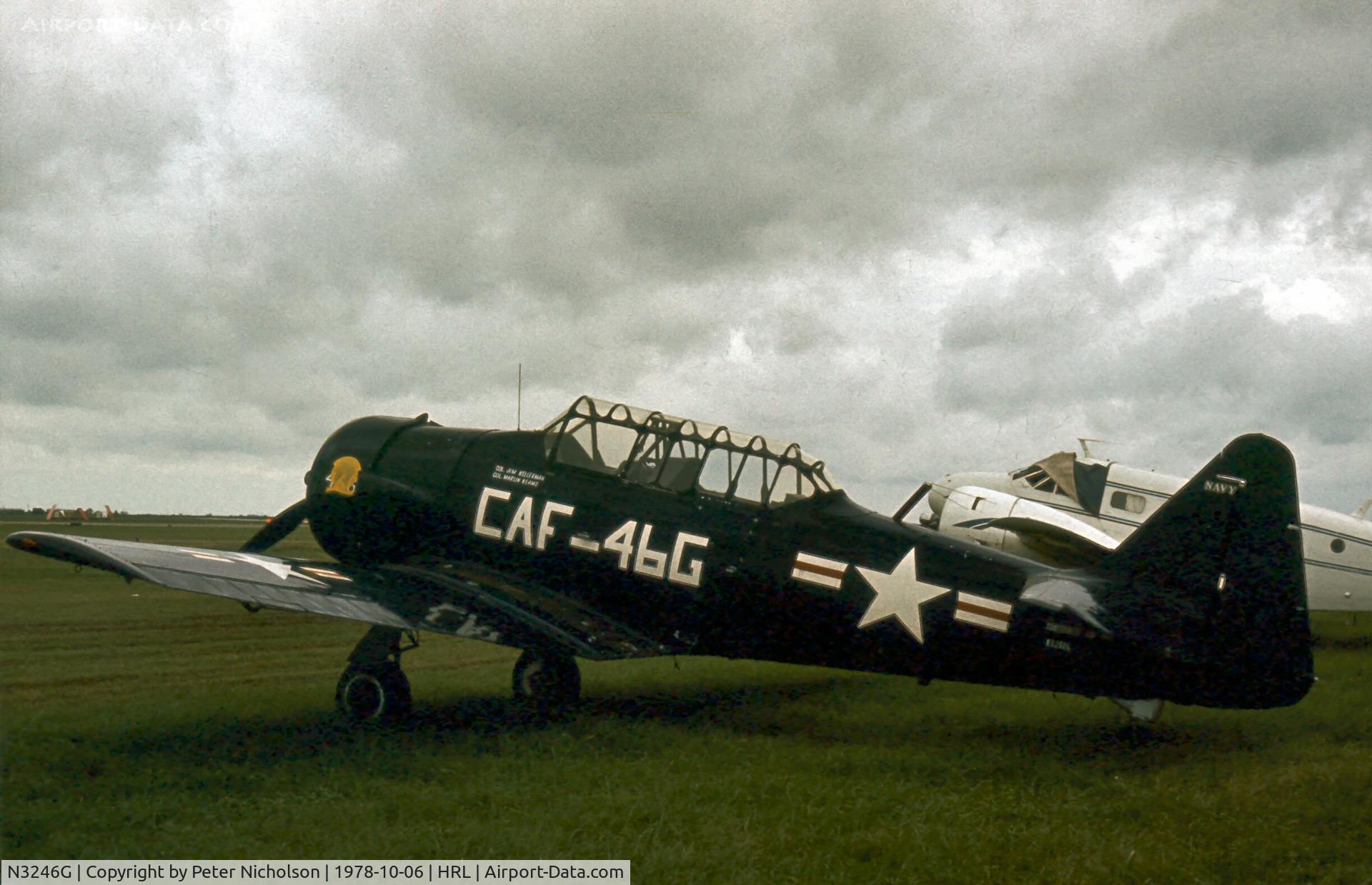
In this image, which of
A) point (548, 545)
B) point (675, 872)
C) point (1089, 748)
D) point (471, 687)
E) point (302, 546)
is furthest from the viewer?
point (302, 546)

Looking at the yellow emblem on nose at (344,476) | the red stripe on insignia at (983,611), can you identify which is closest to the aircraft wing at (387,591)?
the yellow emblem on nose at (344,476)

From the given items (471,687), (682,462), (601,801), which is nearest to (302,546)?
(471,687)

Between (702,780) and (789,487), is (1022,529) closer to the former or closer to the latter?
(789,487)

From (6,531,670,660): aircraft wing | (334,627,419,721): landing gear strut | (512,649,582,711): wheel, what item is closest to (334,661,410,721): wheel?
(334,627,419,721): landing gear strut

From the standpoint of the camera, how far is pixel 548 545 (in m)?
7.86

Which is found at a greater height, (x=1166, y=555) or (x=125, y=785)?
(x=1166, y=555)

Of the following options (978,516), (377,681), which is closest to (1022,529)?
(978,516)

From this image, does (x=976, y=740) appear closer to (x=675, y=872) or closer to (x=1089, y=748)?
(x=1089, y=748)

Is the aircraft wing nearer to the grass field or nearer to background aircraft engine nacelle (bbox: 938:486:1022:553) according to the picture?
the grass field

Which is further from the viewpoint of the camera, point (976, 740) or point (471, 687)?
point (471, 687)

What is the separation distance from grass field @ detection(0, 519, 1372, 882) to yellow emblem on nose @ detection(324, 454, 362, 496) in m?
1.83

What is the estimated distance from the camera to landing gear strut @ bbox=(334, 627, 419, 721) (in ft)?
22.8

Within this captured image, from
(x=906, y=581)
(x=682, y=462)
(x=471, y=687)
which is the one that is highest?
(x=682, y=462)

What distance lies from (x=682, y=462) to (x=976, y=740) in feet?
9.91
